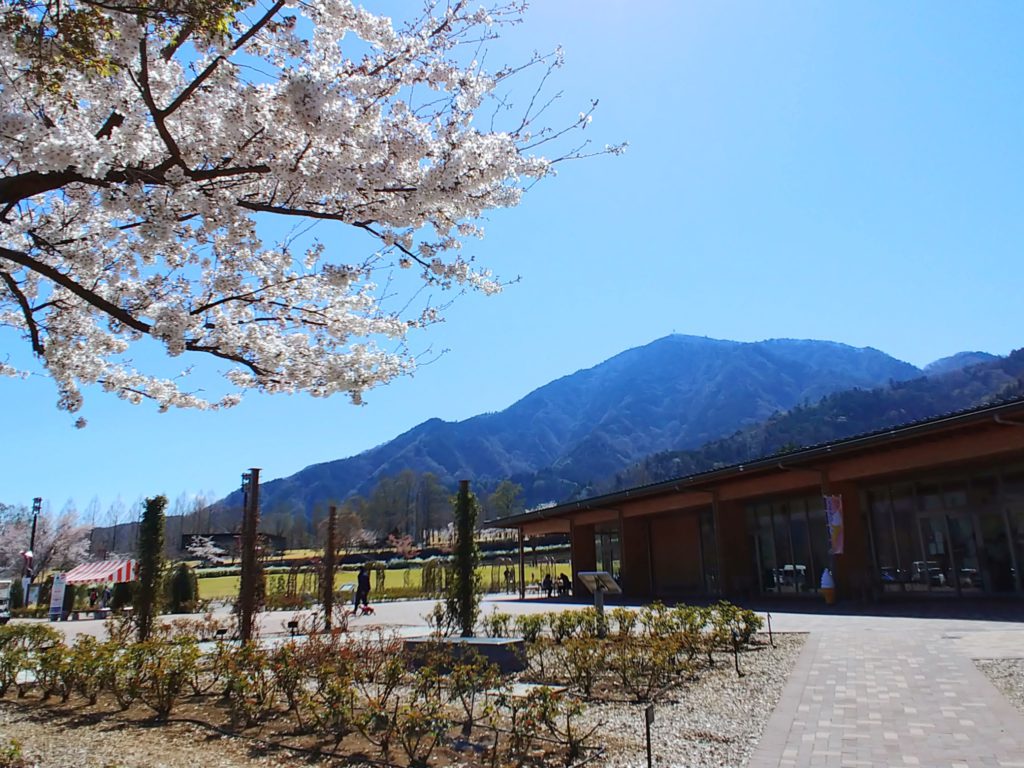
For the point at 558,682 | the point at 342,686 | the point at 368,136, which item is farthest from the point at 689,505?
the point at 368,136

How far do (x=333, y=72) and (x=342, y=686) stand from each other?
4.72m

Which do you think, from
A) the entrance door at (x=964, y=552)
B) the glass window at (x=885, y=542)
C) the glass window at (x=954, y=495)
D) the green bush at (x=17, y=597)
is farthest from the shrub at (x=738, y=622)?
the green bush at (x=17, y=597)

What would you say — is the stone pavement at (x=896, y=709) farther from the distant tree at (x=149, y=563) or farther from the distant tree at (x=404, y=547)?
the distant tree at (x=404, y=547)

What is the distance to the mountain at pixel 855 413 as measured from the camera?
441 ft

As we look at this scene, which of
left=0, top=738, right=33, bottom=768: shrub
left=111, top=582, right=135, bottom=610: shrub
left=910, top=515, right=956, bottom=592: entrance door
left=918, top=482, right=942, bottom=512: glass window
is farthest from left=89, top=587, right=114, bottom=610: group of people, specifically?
left=918, top=482, right=942, bottom=512: glass window

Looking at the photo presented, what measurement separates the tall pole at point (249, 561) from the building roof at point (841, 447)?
461 inches

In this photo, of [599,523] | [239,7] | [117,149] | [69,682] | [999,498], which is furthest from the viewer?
[599,523]

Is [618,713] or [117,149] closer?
[117,149]

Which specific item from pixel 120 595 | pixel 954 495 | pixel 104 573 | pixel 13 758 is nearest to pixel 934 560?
pixel 954 495

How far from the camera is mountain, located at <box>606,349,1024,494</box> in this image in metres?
134

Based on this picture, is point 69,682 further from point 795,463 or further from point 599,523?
point 599,523

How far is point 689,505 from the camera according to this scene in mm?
22484

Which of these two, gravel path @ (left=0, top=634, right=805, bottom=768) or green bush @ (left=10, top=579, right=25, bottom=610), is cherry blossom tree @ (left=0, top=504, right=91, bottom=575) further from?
gravel path @ (left=0, top=634, right=805, bottom=768)

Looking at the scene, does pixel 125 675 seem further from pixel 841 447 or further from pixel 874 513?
pixel 874 513
